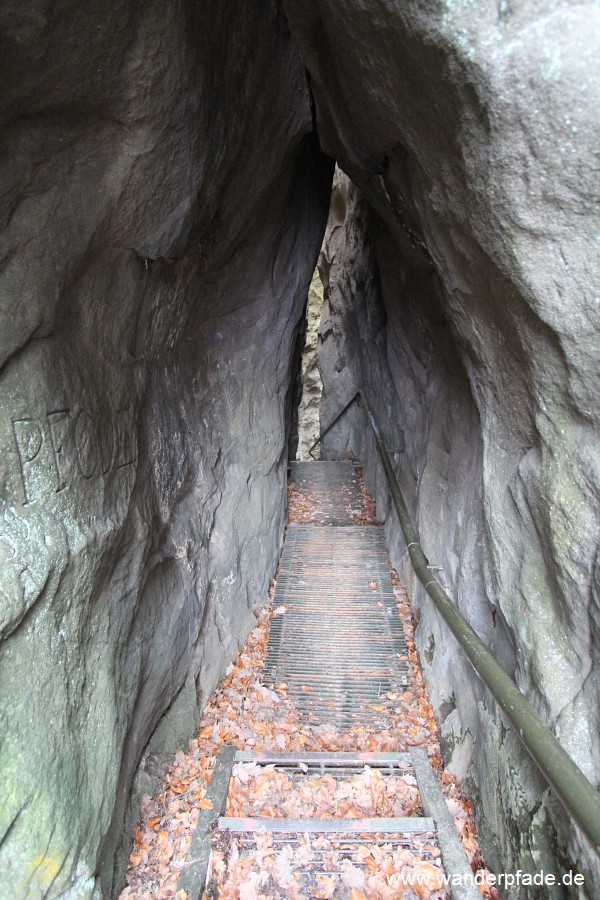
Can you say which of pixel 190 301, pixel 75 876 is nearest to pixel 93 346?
pixel 190 301

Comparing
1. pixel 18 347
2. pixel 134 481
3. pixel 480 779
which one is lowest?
pixel 480 779

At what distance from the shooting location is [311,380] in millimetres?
20562

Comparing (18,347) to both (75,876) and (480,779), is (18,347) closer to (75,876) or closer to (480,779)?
(75,876)

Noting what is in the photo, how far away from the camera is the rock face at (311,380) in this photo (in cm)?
1966

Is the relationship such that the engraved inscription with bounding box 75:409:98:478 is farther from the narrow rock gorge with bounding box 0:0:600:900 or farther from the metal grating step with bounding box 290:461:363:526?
the metal grating step with bounding box 290:461:363:526

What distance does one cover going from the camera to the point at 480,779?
309 centimetres

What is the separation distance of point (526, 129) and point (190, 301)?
10.1ft

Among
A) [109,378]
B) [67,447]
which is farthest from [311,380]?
[67,447]

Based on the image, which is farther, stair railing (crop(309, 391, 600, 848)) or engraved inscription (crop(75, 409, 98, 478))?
engraved inscription (crop(75, 409, 98, 478))

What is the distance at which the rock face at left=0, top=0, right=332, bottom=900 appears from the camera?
6.82 ft

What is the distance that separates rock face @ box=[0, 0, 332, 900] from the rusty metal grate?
811 millimetres

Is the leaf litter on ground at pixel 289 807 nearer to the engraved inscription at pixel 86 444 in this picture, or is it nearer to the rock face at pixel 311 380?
the engraved inscription at pixel 86 444

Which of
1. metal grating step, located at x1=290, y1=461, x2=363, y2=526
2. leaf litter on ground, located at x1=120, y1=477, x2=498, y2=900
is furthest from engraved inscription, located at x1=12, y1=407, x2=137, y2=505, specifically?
metal grating step, located at x1=290, y1=461, x2=363, y2=526

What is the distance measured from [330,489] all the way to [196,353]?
18.7ft
